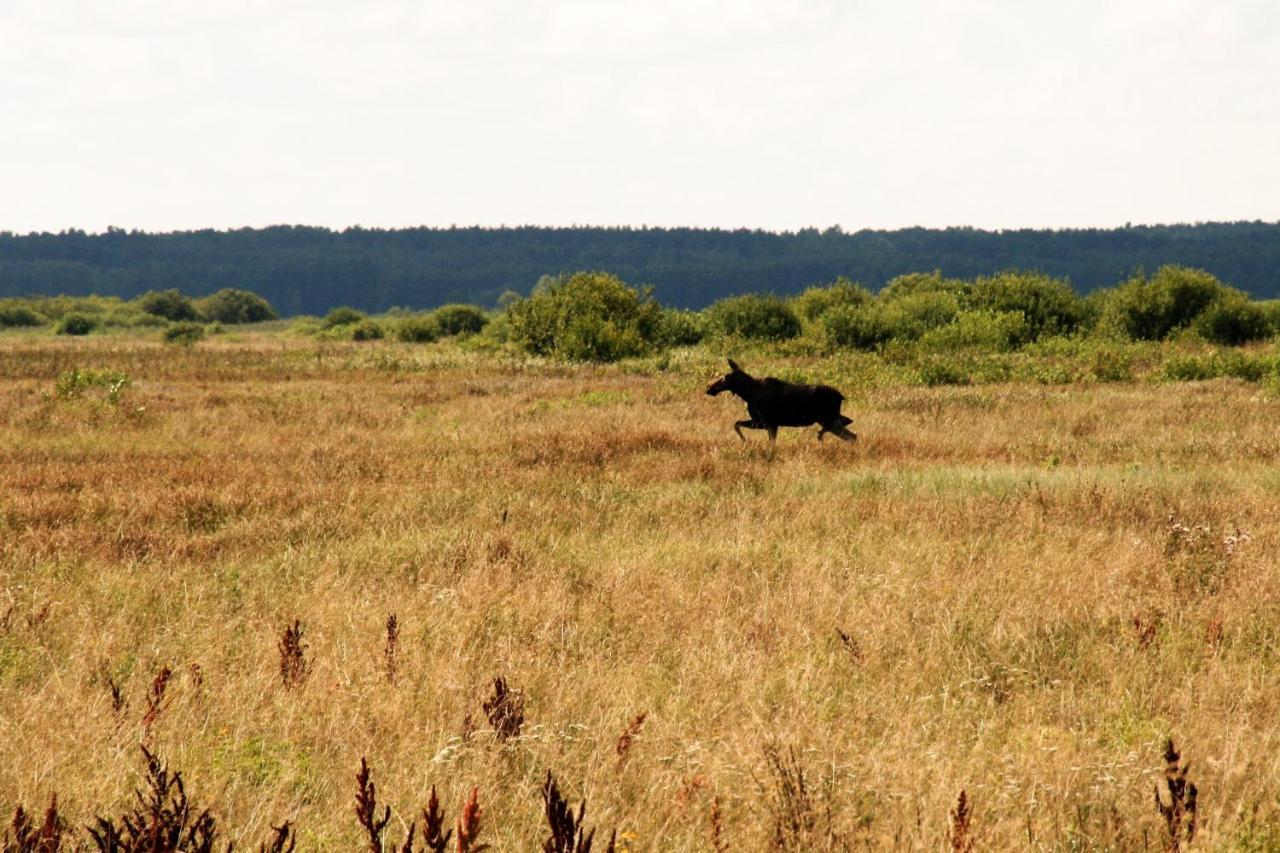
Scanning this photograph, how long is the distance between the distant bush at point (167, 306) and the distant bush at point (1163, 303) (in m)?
88.5

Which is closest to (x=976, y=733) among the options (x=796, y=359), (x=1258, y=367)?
(x=1258, y=367)

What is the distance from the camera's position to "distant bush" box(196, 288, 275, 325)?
A: 11319 cm

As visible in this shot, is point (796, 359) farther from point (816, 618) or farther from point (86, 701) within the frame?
point (86, 701)

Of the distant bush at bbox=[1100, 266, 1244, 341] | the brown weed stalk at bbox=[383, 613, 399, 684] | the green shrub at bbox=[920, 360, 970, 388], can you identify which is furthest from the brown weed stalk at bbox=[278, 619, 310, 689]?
the distant bush at bbox=[1100, 266, 1244, 341]

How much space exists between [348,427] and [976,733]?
48.6 ft

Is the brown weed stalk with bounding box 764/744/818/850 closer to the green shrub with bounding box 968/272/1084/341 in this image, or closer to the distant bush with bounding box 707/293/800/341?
the green shrub with bounding box 968/272/1084/341

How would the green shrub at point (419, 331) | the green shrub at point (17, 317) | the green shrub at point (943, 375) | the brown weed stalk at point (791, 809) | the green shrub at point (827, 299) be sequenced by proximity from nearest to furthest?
the brown weed stalk at point (791, 809), the green shrub at point (943, 375), the green shrub at point (827, 299), the green shrub at point (419, 331), the green shrub at point (17, 317)

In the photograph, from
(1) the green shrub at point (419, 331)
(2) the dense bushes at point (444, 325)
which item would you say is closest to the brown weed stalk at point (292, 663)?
(1) the green shrub at point (419, 331)

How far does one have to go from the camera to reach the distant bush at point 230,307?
371 feet

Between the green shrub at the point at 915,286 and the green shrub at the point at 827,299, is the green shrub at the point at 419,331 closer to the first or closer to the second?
the green shrub at the point at 827,299

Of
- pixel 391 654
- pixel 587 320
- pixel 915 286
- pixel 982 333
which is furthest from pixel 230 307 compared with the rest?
pixel 391 654

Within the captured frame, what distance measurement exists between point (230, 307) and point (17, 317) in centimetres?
2410

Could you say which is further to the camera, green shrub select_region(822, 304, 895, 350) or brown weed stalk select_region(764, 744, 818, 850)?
green shrub select_region(822, 304, 895, 350)

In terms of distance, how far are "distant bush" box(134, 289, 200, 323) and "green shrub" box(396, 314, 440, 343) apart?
1765 inches
